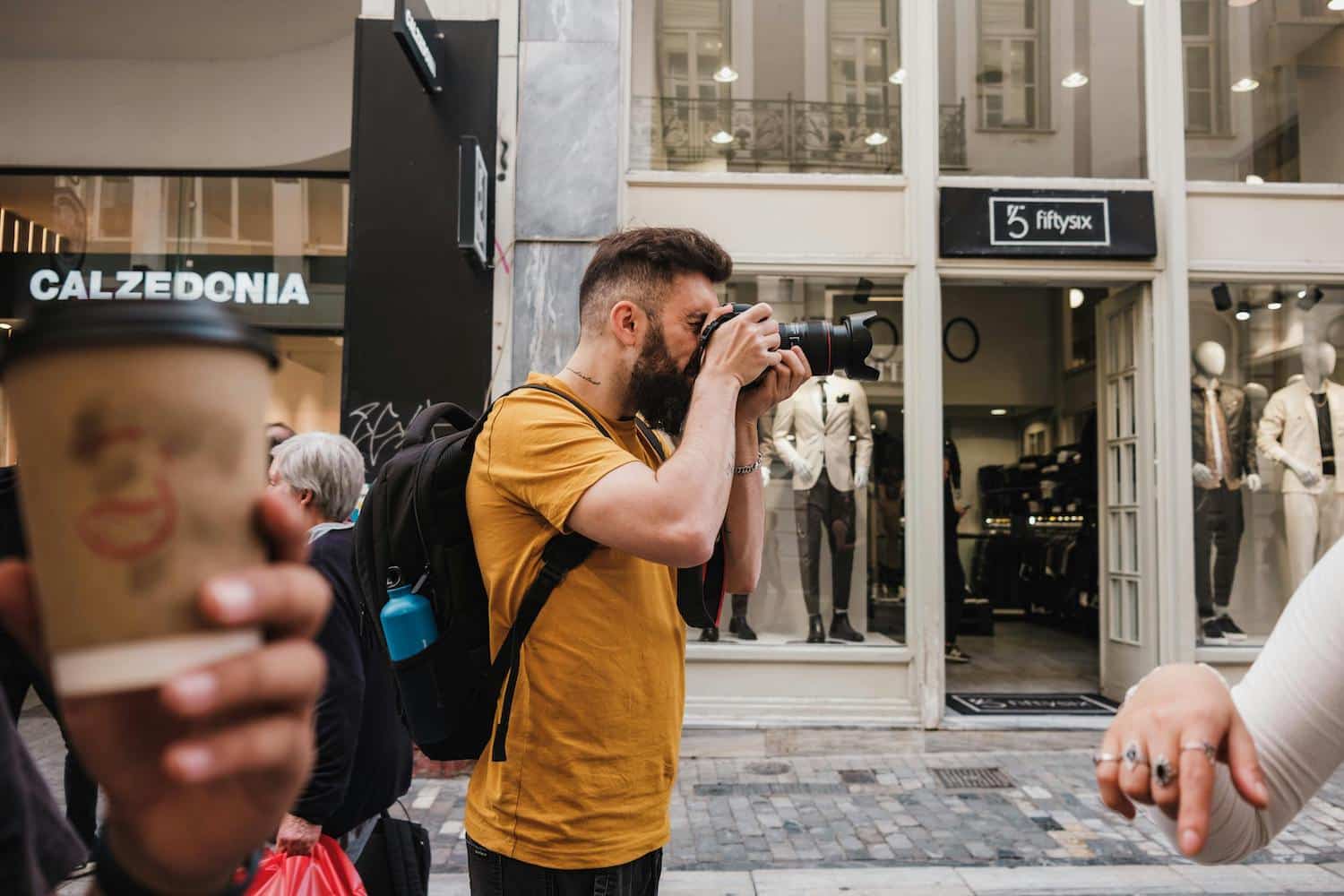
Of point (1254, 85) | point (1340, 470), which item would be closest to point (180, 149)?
point (1254, 85)

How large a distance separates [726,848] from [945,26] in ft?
18.7

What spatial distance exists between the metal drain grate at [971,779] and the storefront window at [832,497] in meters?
0.99

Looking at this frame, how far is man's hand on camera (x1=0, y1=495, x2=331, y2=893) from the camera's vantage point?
0.46 metres

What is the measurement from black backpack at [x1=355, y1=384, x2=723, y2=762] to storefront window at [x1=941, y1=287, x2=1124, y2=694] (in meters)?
6.86

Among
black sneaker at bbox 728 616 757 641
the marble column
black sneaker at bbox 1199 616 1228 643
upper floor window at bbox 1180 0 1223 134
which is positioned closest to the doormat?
black sneaker at bbox 1199 616 1228 643

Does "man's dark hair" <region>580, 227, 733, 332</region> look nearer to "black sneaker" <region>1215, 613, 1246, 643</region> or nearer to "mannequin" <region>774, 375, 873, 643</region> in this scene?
"mannequin" <region>774, 375, 873, 643</region>

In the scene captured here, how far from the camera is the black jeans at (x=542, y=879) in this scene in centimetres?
170

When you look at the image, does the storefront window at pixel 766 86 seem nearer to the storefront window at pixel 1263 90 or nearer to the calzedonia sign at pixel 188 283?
the storefront window at pixel 1263 90

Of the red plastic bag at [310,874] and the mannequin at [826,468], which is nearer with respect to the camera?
the red plastic bag at [310,874]

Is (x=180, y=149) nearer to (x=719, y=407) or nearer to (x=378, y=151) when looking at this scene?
(x=378, y=151)

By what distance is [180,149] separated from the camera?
7891mm

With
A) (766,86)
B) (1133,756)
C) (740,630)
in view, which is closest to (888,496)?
(740,630)

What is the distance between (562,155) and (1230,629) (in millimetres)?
5624

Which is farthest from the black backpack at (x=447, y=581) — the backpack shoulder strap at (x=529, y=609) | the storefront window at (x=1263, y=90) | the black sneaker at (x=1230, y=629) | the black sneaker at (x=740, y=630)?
the storefront window at (x=1263, y=90)
